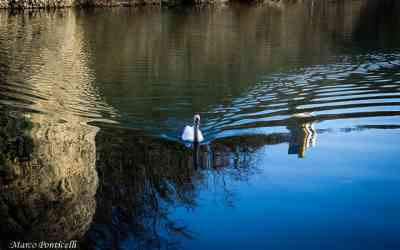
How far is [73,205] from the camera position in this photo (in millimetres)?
7922

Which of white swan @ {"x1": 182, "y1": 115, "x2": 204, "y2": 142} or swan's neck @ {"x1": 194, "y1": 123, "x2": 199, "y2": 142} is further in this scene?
white swan @ {"x1": 182, "y1": 115, "x2": 204, "y2": 142}

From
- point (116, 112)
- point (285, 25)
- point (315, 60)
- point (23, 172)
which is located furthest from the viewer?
point (285, 25)

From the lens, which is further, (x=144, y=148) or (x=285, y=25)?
(x=285, y=25)

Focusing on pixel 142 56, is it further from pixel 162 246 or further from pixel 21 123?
pixel 162 246

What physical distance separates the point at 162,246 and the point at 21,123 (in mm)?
5283

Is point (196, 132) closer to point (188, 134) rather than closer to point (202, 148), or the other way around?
point (188, 134)

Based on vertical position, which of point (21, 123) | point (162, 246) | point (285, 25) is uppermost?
point (285, 25)

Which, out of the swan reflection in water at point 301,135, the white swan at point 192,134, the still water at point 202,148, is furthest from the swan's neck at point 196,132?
the swan reflection in water at point 301,135

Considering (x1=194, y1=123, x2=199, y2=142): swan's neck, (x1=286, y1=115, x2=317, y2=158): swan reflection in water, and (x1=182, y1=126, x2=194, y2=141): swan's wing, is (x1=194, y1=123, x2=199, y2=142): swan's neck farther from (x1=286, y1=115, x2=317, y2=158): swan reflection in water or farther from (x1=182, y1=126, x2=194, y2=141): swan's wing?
(x1=286, y1=115, x2=317, y2=158): swan reflection in water

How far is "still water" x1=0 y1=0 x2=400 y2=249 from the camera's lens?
24.0 feet

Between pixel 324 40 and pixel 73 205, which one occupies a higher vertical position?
pixel 324 40

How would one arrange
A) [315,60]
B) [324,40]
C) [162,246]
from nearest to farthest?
[162,246] < [315,60] < [324,40]

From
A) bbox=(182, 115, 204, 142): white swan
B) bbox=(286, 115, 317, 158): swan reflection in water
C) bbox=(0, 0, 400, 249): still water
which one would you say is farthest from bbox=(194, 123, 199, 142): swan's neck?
bbox=(286, 115, 317, 158): swan reflection in water

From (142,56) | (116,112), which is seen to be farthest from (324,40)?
(116,112)
